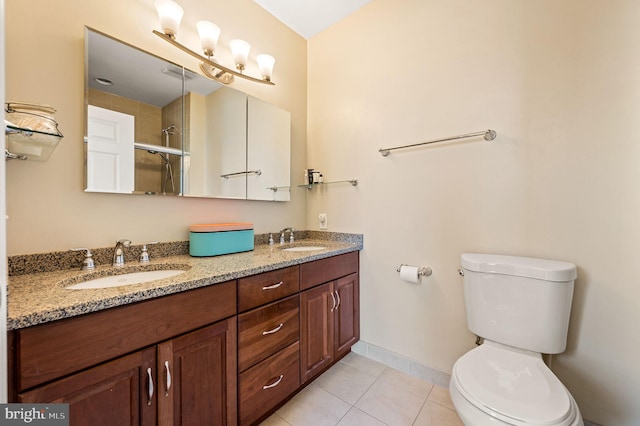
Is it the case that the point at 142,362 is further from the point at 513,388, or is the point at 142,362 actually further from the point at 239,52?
the point at 239,52

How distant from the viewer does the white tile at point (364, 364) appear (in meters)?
1.77

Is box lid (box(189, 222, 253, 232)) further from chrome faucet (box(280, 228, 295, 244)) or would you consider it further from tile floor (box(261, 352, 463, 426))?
tile floor (box(261, 352, 463, 426))

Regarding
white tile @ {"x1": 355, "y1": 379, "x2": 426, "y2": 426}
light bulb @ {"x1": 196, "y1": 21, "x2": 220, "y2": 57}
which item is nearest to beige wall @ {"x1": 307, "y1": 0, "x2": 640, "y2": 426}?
white tile @ {"x1": 355, "y1": 379, "x2": 426, "y2": 426}

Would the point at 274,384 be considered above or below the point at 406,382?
above

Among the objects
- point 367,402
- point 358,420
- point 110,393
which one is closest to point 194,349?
point 110,393

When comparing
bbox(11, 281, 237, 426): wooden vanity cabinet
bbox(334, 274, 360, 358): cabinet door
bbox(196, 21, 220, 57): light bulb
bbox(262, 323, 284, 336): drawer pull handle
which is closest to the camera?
bbox(11, 281, 237, 426): wooden vanity cabinet

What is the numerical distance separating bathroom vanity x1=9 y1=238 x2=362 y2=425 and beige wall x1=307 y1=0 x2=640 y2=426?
22.9 inches

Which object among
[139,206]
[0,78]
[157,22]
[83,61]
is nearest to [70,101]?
[83,61]

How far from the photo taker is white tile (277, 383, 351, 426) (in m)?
1.34

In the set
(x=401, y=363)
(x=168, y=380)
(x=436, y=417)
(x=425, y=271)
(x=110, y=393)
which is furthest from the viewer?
(x=401, y=363)

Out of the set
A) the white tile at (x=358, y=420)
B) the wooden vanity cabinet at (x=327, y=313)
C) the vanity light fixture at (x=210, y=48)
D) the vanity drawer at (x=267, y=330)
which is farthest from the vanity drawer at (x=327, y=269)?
the vanity light fixture at (x=210, y=48)

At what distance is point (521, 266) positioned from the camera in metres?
1.19

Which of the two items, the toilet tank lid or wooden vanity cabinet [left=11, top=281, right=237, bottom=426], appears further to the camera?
the toilet tank lid

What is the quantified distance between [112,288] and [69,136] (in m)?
0.75
